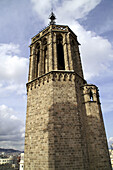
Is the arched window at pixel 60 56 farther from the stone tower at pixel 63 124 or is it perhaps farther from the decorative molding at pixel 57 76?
the decorative molding at pixel 57 76

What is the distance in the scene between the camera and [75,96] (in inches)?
494

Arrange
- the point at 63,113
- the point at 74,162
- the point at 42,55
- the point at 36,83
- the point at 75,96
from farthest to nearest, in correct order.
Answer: the point at 42,55, the point at 36,83, the point at 75,96, the point at 63,113, the point at 74,162

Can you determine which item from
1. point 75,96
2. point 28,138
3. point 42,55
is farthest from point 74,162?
point 42,55

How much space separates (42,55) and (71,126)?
10.0 metres

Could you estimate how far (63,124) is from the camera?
36.5 feet

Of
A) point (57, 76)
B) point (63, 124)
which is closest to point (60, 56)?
point (57, 76)

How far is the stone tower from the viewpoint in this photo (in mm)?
10055

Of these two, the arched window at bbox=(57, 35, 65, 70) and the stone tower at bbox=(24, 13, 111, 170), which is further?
the arched window at bbox=(57, 35, 65, 70)

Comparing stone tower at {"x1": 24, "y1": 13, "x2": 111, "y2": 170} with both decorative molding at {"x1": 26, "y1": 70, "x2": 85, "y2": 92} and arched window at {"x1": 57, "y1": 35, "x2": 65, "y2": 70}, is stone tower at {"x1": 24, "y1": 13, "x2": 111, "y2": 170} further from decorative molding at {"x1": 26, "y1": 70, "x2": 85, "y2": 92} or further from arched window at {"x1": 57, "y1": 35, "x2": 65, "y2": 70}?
arched window at {"x1": 57, "y1": 35, "x2": 65, "y2": 70}

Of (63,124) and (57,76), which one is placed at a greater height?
(57,76)

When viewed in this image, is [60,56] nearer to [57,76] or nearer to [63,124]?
[57,76]

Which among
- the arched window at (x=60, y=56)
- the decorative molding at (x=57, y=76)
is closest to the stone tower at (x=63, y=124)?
the decorative molding at (x=57, y=76)

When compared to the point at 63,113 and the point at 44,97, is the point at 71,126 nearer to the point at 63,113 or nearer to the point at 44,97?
the point at 63,113

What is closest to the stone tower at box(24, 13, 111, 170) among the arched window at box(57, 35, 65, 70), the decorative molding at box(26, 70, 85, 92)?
the decorative molding at box(26, 70, 85, 92)
